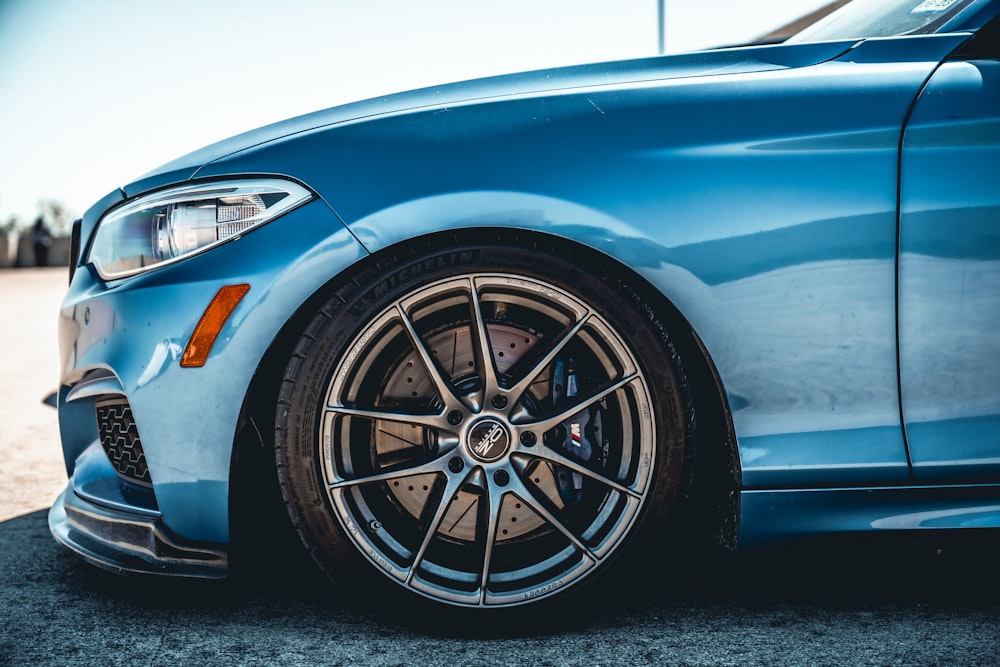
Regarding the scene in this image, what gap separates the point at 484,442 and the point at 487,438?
0.01 m

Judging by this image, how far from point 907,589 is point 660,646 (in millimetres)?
704

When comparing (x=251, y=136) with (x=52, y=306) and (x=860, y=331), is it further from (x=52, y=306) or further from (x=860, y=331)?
(x=52, y=306)

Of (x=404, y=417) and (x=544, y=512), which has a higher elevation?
(x=404, y=417)

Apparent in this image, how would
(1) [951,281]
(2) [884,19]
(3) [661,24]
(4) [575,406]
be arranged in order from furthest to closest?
(3) [661,24] < (2) [884,19] < (4) [575,406] < (1) [951,281]

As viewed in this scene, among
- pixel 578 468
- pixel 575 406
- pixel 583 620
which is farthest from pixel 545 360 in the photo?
pixel 583 620

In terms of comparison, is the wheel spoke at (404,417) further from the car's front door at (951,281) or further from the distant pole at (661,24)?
the distant pole at (661,24)

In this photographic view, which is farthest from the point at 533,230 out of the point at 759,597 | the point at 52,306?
the point at 52,306

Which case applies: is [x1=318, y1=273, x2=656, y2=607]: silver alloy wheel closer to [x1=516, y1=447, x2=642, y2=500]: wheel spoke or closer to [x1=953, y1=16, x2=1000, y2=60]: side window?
[x1=516, y1=447, x2=642, y2=500]: wheel spoke

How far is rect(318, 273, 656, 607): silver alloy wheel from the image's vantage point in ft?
5.75

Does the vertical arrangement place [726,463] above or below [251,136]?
below

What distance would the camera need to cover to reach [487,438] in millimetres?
1755

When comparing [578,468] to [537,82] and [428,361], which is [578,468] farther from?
[537,82]

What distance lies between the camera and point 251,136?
190cm

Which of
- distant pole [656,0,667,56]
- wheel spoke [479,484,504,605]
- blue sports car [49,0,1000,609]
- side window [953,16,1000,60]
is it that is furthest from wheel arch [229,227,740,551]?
distant pole [656,0,667,56]
